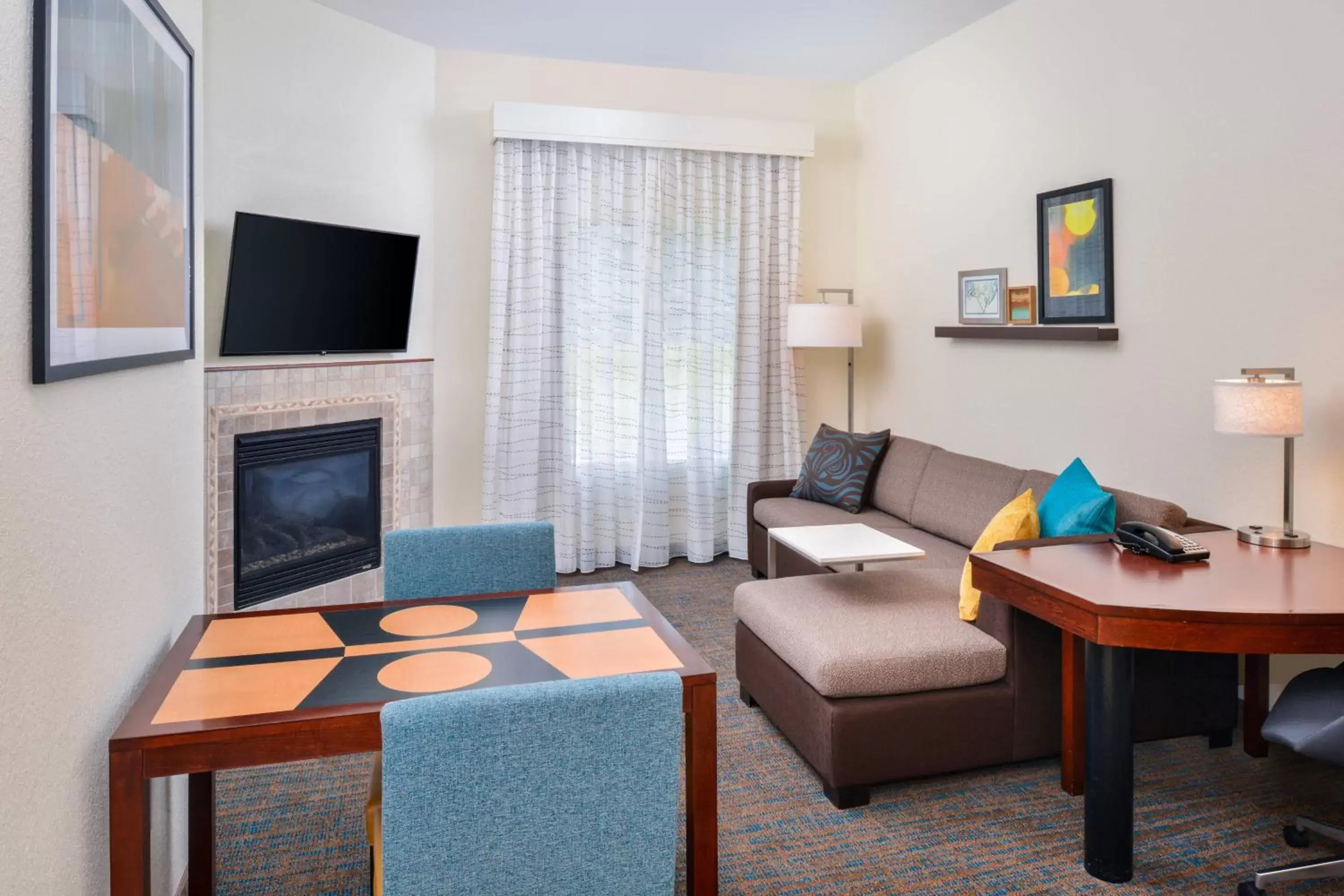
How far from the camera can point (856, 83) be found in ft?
19.3

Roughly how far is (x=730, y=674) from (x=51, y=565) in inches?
111

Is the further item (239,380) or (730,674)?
(239,380)

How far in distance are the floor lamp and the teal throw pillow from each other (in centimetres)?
203

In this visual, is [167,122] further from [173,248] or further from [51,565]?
[51,565]

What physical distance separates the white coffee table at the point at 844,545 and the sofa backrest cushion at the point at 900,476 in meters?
1.20

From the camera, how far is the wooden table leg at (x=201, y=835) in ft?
6.76

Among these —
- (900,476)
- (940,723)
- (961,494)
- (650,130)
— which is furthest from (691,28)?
(940,723)

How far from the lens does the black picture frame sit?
12.5 ft

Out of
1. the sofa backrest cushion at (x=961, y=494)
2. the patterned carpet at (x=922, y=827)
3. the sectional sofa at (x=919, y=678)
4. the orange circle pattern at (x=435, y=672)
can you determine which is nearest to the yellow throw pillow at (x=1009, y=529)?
the sectional sofa at (x=919, y=678)

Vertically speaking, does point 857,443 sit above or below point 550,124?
below

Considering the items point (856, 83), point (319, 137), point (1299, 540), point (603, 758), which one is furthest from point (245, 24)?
point (1299, 540)

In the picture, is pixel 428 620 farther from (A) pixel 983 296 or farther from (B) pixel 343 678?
(A) pixel 983 296

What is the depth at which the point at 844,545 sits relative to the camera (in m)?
3.15

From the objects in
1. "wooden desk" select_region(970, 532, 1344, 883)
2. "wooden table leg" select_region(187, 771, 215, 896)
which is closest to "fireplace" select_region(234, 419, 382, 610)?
"wooden table leg" select_region(187, 771, 215, 896)
